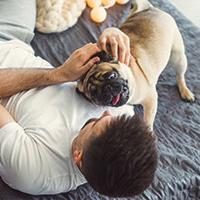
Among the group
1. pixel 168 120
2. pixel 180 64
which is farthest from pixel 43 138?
pixel 180 64

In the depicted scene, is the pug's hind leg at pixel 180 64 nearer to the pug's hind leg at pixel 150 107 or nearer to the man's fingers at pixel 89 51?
the pug's hind leg at pixel 150 107

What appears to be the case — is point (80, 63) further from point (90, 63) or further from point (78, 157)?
point (78, 157)

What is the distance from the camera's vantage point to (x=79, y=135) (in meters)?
1.07

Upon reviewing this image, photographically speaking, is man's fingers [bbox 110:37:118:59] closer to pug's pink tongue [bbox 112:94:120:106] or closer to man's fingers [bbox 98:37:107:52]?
man's fingers [bbox 98:37:107:52]

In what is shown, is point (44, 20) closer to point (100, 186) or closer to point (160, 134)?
point (160, 134)

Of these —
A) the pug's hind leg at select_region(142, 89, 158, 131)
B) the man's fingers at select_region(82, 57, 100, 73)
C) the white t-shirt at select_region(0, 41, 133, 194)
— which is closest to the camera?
the white t-shirt at select_region(0, 41, 133, 194)

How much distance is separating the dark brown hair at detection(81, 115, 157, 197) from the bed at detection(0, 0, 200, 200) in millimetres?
255

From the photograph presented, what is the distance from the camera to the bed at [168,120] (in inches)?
49.9

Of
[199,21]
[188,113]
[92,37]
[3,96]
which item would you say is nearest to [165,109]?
[188,113]

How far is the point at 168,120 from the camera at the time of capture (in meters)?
1.52

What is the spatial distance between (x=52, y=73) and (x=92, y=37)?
23.4 inches

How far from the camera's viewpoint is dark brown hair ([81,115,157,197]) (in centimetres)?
93

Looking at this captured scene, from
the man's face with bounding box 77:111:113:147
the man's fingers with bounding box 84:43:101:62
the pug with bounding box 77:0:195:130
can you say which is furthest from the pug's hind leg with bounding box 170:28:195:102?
the man's face with bounding box 77:111:113:147

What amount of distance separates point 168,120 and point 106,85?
0.49m
